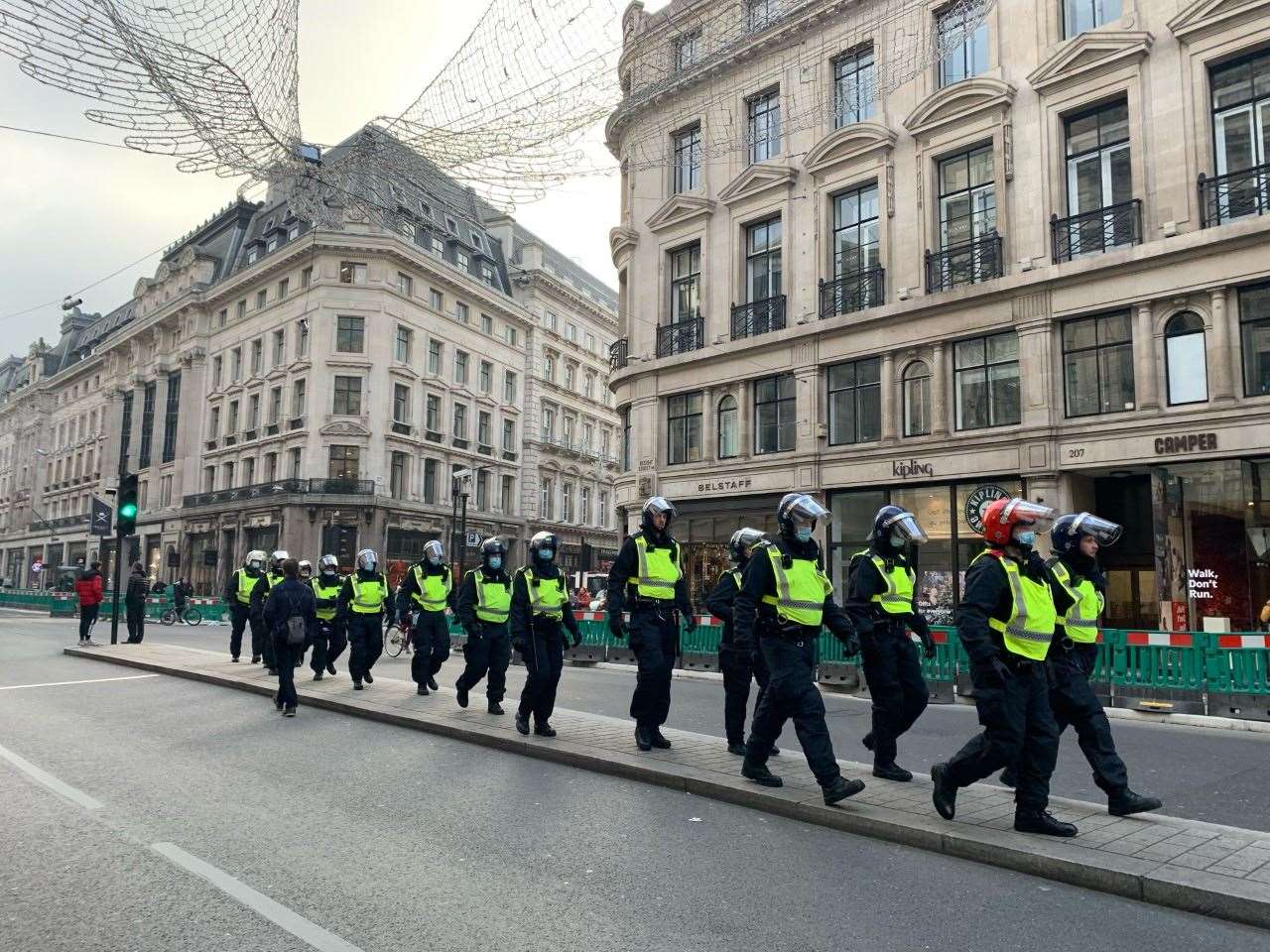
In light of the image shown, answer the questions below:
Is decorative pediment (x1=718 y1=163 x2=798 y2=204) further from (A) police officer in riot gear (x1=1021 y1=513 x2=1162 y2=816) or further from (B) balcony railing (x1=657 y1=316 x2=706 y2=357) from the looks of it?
(A) police officer in riot gear (x1=1021 y1=513 x2=1162 y2=816)

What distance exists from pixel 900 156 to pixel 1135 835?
1976 cm

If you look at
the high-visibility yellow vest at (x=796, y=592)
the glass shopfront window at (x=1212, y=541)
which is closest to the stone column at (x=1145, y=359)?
the glass shopfront window at (x=1212, y=541)

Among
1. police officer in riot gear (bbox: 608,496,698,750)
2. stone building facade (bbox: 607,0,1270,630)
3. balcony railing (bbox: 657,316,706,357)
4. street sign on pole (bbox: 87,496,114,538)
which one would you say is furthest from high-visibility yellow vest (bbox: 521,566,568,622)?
street sign on pole (bbox: 87,496,114,538)

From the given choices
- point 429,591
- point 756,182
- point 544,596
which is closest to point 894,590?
point 544,596

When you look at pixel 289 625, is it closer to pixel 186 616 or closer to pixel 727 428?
pixel 727 428

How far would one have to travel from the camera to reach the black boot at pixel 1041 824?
5.14 meters

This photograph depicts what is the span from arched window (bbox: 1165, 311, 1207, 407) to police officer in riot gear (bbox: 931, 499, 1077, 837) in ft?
47.0

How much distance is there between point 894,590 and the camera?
282 inches

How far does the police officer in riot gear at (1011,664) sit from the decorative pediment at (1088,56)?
56.1 feet

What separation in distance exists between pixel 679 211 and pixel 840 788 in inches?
905

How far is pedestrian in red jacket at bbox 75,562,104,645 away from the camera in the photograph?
64.7ft

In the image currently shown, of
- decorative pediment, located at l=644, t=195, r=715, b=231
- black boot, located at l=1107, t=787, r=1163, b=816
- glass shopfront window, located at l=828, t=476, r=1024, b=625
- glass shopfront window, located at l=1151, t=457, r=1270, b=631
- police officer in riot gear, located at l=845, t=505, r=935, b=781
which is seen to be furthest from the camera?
decorative pediment, located at l=644, t=195, r=715, b=231

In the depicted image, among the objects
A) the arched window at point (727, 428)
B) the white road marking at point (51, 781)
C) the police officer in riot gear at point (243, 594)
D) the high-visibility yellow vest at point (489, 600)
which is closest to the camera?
the white road marking at point (51, 781)

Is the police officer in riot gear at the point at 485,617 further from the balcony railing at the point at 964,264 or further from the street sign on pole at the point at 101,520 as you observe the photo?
the street sign on pole at the point at 101,520
